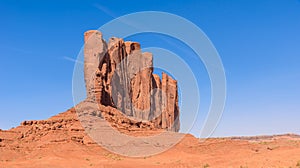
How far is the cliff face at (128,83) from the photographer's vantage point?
6347 centimetres

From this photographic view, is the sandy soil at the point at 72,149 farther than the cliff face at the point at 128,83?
No

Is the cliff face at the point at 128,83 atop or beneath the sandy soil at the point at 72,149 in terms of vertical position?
atop

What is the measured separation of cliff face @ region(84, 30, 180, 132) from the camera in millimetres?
63469

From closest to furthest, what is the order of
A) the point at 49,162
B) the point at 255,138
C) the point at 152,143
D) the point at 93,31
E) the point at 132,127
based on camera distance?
the point at 49,162 < the point at 152,143 < the point at 132,127 < the point at 93,31 < the point at 255,138

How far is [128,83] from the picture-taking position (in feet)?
266

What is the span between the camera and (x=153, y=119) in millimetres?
87500

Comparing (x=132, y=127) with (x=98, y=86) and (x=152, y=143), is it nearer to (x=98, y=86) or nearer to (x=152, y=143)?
(x=152, y=143)

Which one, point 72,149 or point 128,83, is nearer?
point 72,149

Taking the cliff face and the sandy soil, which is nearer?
the sandy soil

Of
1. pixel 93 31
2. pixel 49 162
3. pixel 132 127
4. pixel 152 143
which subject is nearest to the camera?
pixel 49 162

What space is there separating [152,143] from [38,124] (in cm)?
1752

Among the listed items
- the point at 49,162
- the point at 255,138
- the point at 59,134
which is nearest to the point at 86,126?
the point at 59,134

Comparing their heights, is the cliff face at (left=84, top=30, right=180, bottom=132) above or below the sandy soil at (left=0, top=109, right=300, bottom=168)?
above

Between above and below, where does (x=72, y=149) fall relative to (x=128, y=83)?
below
